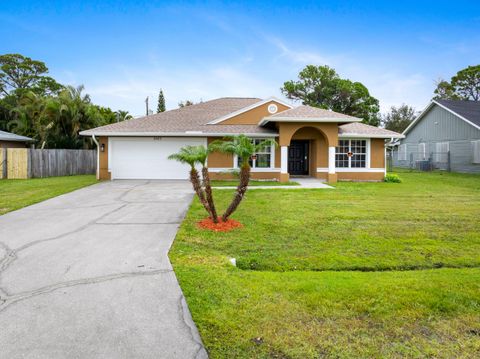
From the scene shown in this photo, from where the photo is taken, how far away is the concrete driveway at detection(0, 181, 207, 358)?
2.61 meters

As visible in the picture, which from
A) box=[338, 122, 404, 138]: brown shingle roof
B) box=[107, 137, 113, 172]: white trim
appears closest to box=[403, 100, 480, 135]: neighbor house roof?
box=[338, 122, 404, 138]: brown shingle roof

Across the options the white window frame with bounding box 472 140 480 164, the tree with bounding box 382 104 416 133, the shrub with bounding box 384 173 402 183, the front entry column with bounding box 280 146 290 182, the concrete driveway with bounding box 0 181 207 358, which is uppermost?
the tree with bounding box 382 104 416 133

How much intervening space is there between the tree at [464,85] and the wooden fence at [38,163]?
44561 millimetres

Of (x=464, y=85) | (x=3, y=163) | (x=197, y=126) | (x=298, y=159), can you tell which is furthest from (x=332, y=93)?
(x=3, y=163)

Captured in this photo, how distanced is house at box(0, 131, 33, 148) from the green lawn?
20.2 meters

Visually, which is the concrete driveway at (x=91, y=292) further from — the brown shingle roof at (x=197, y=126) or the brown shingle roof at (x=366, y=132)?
the brown shingle roof at (x=366, y=132)

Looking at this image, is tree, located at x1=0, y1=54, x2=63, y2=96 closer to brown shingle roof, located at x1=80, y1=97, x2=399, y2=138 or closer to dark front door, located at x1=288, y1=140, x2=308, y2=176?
brown shingle roof, located at x1=80, y1=97, x2=399, y2=138

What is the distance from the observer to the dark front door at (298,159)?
18.2 meters

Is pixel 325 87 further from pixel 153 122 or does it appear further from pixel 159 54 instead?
pixel 153 122

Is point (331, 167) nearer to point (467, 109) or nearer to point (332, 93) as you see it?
point (467, 109)

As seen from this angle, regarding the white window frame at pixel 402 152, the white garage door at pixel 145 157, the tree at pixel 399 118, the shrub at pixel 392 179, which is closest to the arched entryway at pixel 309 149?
the shrub at pixel 392 179

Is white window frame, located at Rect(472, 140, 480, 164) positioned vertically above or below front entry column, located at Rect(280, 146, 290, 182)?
above

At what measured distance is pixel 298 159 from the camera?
18.3m

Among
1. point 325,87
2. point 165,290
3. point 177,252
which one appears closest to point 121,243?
point 177,252
